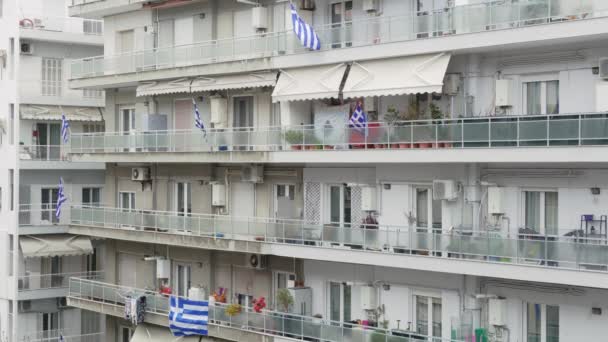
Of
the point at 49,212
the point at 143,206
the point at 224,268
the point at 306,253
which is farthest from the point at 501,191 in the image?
the point at 49,212

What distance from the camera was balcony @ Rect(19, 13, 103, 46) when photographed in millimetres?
46469

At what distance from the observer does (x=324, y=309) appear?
3434 cm

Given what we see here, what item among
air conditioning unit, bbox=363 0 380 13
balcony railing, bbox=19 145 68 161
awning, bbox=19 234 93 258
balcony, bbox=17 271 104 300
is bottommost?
balcony, bbox=17 271 104 300

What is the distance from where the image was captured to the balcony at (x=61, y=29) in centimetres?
4647

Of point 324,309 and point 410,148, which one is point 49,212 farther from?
point 410,148

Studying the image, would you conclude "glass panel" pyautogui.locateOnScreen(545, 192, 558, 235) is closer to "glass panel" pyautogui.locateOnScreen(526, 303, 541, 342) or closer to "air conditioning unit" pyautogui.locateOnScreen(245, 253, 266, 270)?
"glass panel" pyautogui.locateOnScreen(526, 303, 541, 342)

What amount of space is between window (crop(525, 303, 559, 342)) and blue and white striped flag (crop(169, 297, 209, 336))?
11043mm

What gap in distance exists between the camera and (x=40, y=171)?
47.2m

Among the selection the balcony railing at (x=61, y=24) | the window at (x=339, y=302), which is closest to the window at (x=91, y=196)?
the balcony railing at (x=61, y=24)

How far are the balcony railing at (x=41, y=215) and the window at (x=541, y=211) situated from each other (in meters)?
22.8

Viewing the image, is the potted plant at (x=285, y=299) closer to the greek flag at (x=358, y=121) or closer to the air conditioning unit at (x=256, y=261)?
the air conditioning unit at (x=256, y=261)

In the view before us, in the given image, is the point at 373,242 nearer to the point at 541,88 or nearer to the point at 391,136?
the point at 391,136

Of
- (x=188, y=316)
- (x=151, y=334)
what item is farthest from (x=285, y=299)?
(x=151, y=334)

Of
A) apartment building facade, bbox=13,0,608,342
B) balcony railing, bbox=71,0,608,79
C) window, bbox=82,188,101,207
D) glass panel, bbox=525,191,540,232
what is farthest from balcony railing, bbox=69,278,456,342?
window, bbox=82,188,101,207
